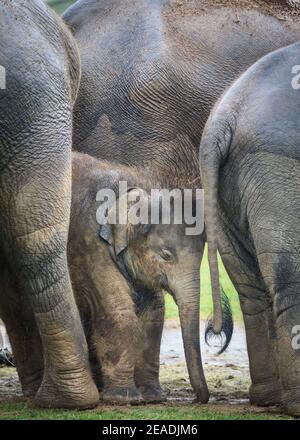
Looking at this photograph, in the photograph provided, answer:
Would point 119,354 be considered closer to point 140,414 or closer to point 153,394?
point 153,394

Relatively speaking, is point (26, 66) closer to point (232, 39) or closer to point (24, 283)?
point (24, 283)

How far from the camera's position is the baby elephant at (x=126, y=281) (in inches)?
339

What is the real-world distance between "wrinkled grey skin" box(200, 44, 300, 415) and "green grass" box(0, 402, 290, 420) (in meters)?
0.22

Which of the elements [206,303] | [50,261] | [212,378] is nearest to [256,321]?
[50,261]

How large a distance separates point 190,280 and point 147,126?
968mm

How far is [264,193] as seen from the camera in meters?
7.72

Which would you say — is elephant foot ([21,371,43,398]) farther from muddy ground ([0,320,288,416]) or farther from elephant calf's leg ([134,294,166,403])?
elephant calf's leg ([134,294,166,403])

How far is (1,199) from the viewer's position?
7797mm

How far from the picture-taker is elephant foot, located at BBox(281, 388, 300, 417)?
25.0 ft

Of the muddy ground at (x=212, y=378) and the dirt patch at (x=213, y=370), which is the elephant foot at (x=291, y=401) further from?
the dirt patch at (x=213, y=370)

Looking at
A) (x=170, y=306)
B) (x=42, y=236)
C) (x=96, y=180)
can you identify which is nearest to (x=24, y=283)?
(x=42, y=236)

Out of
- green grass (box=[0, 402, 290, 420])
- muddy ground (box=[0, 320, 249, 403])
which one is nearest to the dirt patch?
muddy ground (box=[0, 320, 249, 403])
